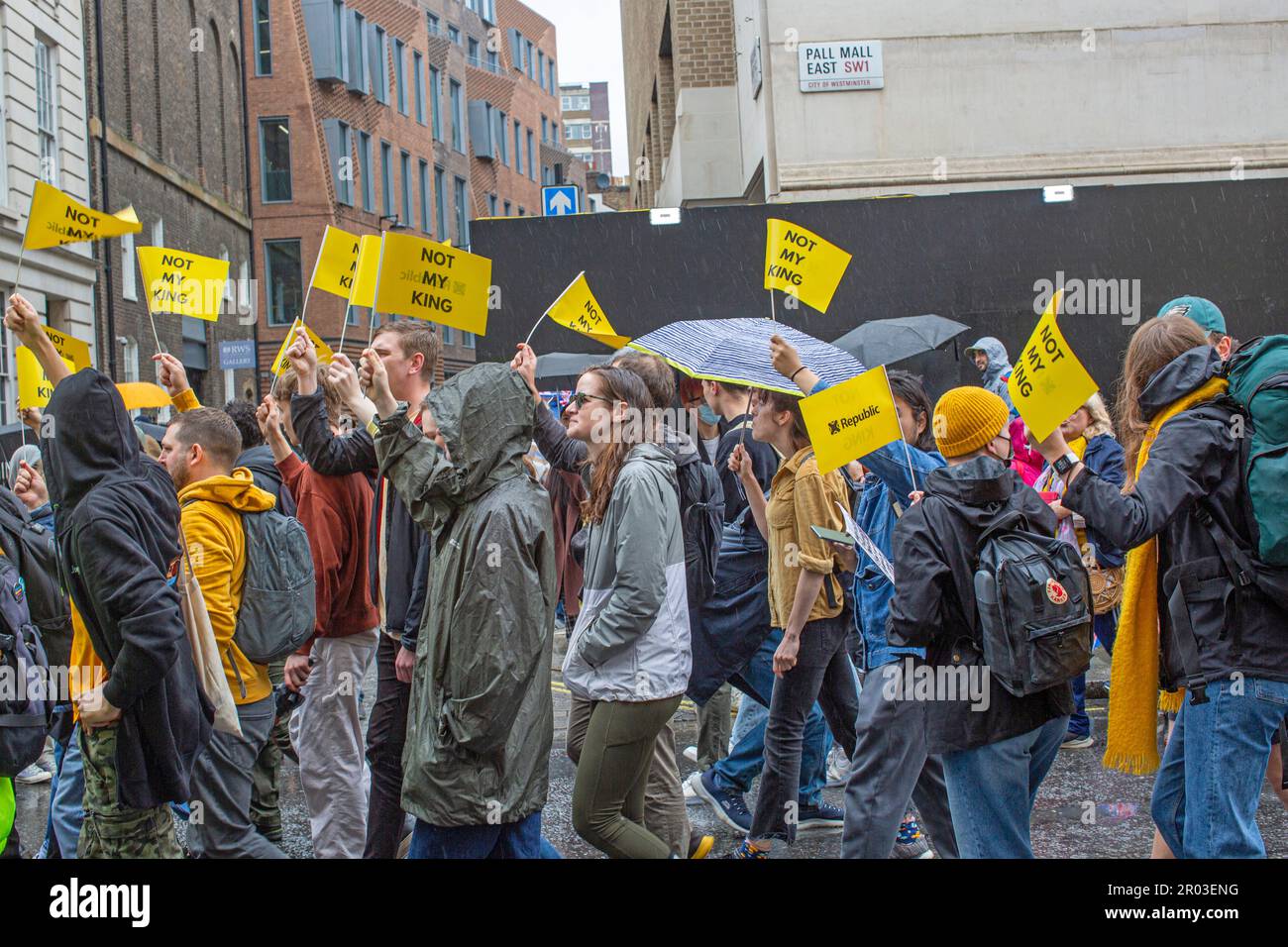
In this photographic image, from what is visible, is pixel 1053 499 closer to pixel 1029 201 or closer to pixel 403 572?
pixel 403 572

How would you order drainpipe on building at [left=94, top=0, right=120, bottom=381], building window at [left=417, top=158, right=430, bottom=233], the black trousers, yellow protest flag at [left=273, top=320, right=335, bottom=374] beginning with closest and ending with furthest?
the black trousers, yellow protest flag at [left=273, top=320, right=335, bottom=374], drainpipe on building at [left=94, top=0, right=120, bottom=381], building window at [left=417, top=158, right=430, bottom=233]

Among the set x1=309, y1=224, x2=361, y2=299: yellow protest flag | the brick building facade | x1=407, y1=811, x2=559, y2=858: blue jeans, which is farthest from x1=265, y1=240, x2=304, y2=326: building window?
x1=407, y1=811, x2=559, y2=858: blue jeans

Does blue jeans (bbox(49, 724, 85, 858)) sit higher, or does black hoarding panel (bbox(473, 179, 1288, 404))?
black hoarding panel (bbox(473, 179, 1288, 404))

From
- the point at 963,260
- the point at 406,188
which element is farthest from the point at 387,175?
the point at 963,260

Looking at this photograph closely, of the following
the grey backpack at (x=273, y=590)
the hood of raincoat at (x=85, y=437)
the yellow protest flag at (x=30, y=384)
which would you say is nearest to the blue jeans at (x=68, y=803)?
Answer: the grey backpack at (x=273, y=590)

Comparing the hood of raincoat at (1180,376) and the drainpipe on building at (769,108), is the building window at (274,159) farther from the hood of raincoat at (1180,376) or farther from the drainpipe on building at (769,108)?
the hood of raincoat at (1180,376)

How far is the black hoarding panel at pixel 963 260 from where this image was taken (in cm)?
1395

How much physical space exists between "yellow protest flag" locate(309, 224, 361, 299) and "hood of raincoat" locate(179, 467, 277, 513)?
1.81 meters

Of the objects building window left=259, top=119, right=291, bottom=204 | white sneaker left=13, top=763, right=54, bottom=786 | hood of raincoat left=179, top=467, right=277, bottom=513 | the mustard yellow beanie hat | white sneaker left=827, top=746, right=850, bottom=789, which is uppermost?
building window left=259, top=119, right=291, bottom=204

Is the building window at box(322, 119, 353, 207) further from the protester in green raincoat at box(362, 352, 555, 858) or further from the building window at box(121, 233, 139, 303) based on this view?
the protester in green raincoat at box(362, 352, 555, 858)

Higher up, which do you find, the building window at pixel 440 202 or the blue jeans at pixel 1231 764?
the building window at pixel 440 202

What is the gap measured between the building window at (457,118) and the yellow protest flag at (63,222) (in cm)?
5230

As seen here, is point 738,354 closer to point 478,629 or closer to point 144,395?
point 478,629

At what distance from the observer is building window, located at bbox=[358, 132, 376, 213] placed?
4616cm
